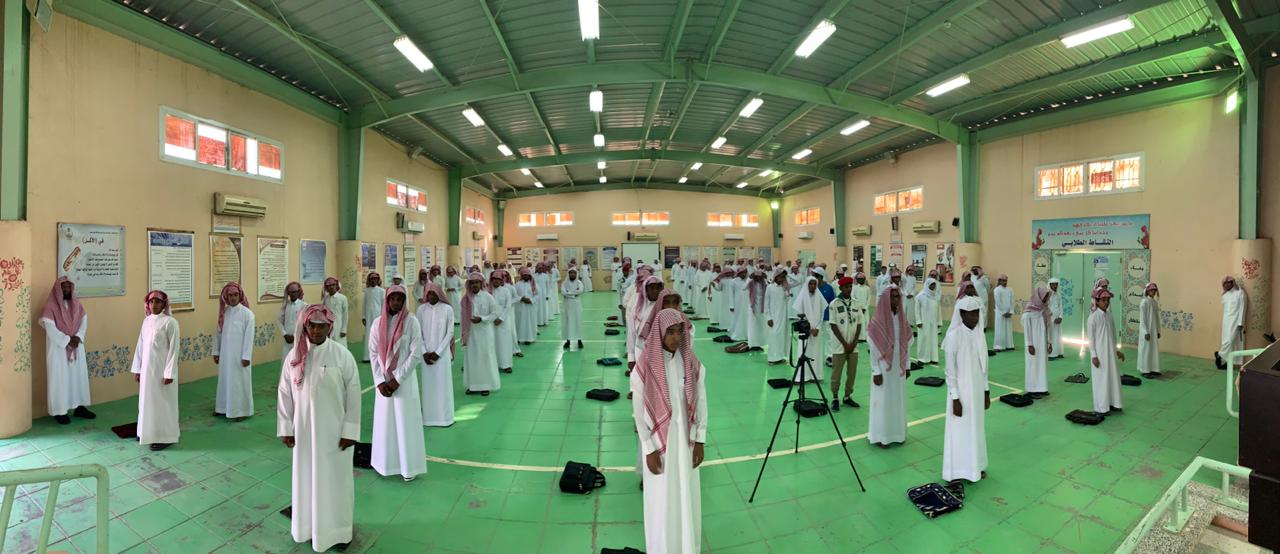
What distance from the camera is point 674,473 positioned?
3.06 m

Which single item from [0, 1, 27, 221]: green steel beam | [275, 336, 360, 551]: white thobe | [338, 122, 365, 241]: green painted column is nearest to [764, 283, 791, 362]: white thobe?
[275, 336, 360, 551]: white thobe

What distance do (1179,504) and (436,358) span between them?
6.72 metres

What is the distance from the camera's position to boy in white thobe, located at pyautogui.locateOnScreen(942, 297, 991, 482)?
4.34 metres

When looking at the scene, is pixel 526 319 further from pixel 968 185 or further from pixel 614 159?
pixel 968 185

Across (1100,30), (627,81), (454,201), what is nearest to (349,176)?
(454,201)

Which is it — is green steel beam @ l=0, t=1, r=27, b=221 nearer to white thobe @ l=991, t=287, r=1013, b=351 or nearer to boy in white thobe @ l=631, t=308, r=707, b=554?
boy in white thobe @ l=631, t=308, r=707, b=554

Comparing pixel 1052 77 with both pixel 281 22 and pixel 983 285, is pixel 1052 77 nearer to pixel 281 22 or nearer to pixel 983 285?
pixel 983 285

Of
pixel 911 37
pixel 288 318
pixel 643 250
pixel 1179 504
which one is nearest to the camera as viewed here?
pixel 1179 504

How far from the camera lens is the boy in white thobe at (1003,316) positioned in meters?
9.99

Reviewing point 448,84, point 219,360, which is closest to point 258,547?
point 219,360

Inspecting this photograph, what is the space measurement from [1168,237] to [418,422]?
44.9ft

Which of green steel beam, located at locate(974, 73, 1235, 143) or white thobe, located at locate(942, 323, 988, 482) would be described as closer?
white thobe, located at locate(942, 323, 988, 482)

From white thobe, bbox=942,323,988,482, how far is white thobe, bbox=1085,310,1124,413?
126 inches

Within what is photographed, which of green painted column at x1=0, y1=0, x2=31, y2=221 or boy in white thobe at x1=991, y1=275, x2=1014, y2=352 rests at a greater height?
green painted column at x1=0, y1=0, x2=31, y2=221
